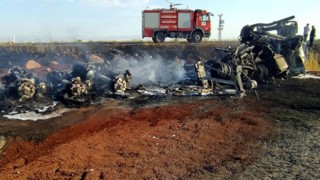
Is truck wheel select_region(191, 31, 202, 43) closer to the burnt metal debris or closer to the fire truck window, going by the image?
the fire truck window

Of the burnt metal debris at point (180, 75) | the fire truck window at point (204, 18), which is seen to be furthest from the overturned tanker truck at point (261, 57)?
the fire truck window at point (204, 18)

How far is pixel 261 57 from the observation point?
15.4 metres

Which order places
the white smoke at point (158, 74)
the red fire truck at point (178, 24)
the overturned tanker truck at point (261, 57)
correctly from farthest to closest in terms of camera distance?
the red fire truck at point (178, 24) < the white smoke at point (158, 74) < the overturned tanker truck at point (261, 57)

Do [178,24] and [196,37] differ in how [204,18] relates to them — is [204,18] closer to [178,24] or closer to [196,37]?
[196,37]

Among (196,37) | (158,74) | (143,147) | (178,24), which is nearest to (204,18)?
(196,37)

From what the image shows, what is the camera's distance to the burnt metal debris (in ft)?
36.5

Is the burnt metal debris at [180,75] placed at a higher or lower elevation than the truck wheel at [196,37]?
lower

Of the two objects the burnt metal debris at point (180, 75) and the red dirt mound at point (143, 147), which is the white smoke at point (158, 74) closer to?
the burnt metal debris at point (180, 75)

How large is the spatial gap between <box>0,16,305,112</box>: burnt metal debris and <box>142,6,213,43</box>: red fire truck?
11.0 m

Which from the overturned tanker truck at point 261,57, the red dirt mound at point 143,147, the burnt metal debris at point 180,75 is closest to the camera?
the red dirt mound at point 143,147

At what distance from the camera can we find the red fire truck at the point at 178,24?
2836 cm

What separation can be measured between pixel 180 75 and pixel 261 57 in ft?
13.4

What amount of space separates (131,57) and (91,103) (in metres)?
9.77

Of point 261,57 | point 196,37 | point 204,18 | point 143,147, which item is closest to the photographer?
point 143,147
